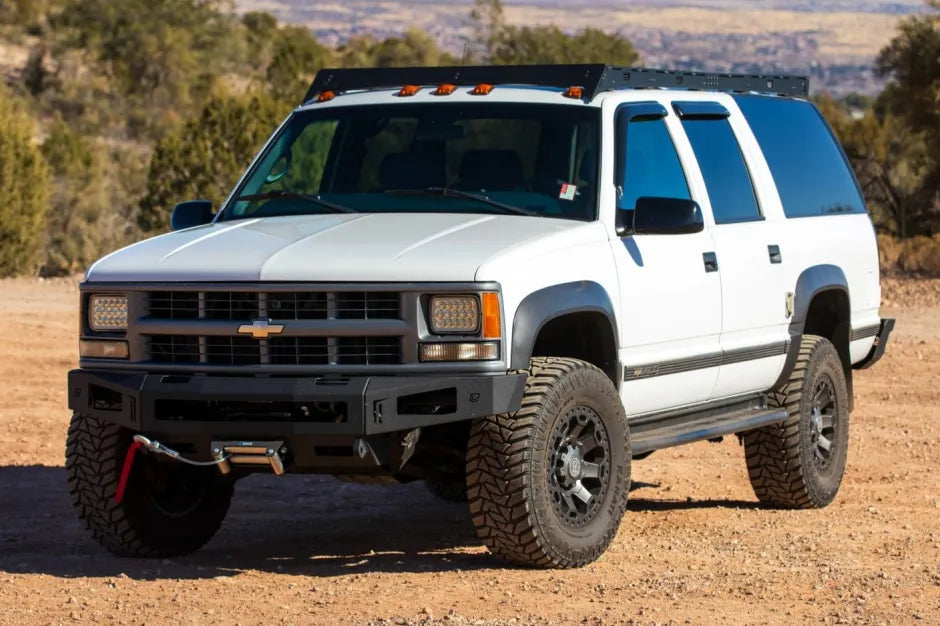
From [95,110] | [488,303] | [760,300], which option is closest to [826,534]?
[760,300]

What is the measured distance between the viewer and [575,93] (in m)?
7.89

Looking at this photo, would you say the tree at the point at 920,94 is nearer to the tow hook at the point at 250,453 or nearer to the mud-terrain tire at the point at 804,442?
the mud-terrain tire at the point at 804,442

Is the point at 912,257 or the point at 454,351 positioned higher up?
the point at 454,351

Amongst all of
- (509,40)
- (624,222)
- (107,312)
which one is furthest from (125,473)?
(509,40)

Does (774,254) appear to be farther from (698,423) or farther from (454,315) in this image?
(454,315)

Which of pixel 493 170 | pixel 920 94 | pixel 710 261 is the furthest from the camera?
pixel 920 94

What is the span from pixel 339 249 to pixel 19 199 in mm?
19881

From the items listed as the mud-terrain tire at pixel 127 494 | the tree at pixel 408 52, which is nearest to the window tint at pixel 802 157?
the mud-terrain tire at pixel 127 494

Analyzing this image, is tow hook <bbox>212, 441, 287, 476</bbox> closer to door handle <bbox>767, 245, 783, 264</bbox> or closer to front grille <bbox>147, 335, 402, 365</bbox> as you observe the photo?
front grille <bbox>147, 335, 402, 365</bbox>

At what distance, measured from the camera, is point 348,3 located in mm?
160750

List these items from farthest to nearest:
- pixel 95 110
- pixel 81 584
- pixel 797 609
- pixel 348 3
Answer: pixel 348 3 < pixel 95 110 < pixel 81 584 < pixel 797 609

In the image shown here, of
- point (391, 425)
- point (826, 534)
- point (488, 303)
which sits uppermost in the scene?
point (488, 303)

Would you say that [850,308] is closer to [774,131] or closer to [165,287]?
[774,131]

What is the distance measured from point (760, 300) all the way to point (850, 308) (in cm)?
116
